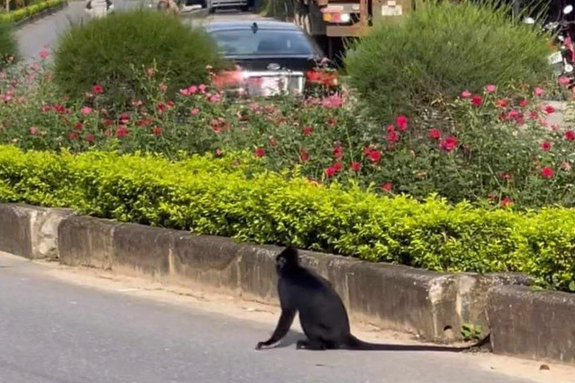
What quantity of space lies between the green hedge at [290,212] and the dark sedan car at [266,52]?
2.84m

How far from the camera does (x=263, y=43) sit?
17219mm

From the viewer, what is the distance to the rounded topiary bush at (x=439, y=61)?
10406 mm

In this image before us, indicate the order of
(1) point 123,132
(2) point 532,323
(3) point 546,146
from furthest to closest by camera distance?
(1) point 123,132, (3) point 546,146, (2) point 532,323

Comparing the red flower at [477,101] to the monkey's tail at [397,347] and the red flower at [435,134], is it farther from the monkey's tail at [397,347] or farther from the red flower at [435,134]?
the monkey's tail at [397,347]

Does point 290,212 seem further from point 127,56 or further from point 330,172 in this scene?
point 127,56

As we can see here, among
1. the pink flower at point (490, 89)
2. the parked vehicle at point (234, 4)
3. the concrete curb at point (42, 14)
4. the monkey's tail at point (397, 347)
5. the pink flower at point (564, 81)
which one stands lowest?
the concrete curb at point (42, 14)

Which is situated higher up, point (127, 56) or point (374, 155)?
point (127, 56)

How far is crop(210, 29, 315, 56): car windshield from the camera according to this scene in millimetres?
16844

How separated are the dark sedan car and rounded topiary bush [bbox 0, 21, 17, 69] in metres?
2.55

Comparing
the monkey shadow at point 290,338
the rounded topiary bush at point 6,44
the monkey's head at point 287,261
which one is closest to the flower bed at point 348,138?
the monkey shadow at point 290,338

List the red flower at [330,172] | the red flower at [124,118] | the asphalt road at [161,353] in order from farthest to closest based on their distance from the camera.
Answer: the red flower at [124,118] → the red flower at [330,172] → the asphalt road at [161,353]

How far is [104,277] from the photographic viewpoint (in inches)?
419

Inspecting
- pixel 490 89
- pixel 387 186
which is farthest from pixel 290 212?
pixel 490 89

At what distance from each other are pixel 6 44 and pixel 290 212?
29.2ft
